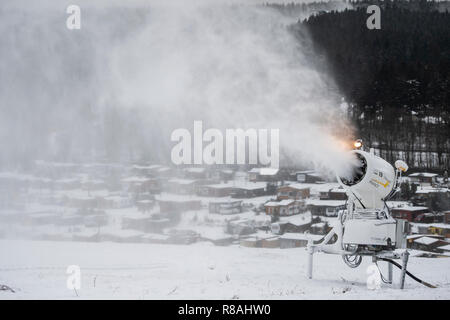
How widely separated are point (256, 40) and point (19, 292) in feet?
149

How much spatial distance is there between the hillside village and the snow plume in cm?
556

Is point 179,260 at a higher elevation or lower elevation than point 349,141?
lower

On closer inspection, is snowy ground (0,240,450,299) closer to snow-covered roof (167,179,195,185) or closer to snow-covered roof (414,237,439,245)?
snow-covered roof (414,237,439,245)

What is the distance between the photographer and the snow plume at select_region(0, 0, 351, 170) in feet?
123

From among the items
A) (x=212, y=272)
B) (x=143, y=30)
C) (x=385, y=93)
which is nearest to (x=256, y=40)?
(x=143, y=30)

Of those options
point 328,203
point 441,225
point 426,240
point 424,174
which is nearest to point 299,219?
point 328,203

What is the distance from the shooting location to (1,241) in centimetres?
1540

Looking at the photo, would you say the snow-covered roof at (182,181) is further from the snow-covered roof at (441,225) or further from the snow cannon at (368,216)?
the snow cannon at (368,216)

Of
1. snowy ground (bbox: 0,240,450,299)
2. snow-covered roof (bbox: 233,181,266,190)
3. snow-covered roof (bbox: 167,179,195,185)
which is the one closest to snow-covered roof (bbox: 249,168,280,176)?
snow-covered roof (bbox: 233,181,266,190)

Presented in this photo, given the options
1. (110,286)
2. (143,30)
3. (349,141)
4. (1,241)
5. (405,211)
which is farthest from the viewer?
(143,30)

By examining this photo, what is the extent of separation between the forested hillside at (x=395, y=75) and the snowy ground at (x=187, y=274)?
43018 mm

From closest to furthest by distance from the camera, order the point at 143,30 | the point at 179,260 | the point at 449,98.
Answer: the point at 179,260
the point at 143,30
the point at 449,98

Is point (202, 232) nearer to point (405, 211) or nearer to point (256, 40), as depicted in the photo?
point (405, 211)

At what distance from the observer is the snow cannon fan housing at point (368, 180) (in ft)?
28.5
